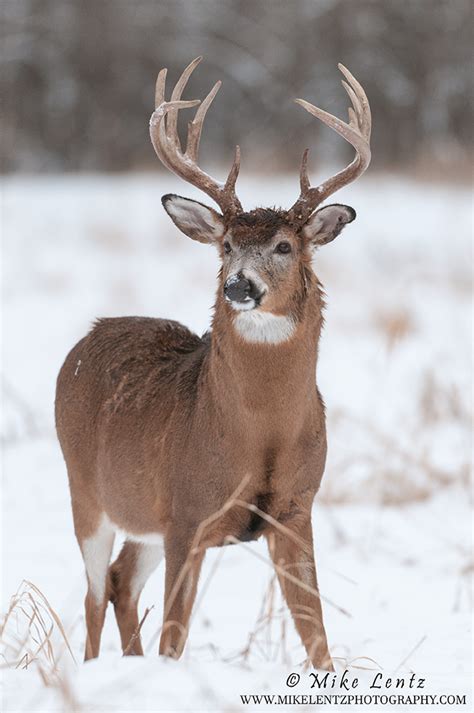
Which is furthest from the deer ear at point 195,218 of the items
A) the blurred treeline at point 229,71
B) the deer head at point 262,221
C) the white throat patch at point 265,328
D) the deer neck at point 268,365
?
the blurred treeline at point 229,71

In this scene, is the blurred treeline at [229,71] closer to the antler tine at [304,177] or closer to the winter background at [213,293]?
the winter background at [213,293]

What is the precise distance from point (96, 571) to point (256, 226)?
1911 millimetres

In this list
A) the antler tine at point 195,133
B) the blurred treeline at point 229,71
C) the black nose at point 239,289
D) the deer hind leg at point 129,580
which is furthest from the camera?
the blurred treeline at point 229,71

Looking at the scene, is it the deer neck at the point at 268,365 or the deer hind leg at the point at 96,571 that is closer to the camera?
the deer neck at the point at 268,365

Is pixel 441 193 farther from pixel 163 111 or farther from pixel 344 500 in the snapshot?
pixel 163 111

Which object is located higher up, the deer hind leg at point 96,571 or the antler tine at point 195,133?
the antler tine at point 195,133

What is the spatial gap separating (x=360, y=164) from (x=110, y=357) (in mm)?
1590

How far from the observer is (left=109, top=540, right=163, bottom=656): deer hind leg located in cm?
651

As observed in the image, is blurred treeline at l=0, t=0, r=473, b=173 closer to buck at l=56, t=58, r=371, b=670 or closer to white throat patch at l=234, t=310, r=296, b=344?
buck at l=56, t=58, r=371, b=670

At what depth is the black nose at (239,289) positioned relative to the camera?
508 centimetres

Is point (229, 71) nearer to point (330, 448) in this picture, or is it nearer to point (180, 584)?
point (330, 448)

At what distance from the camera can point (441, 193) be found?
762 inches

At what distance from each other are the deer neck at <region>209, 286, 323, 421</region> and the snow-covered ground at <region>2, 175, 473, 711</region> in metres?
0.68

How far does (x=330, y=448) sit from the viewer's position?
988 cm
